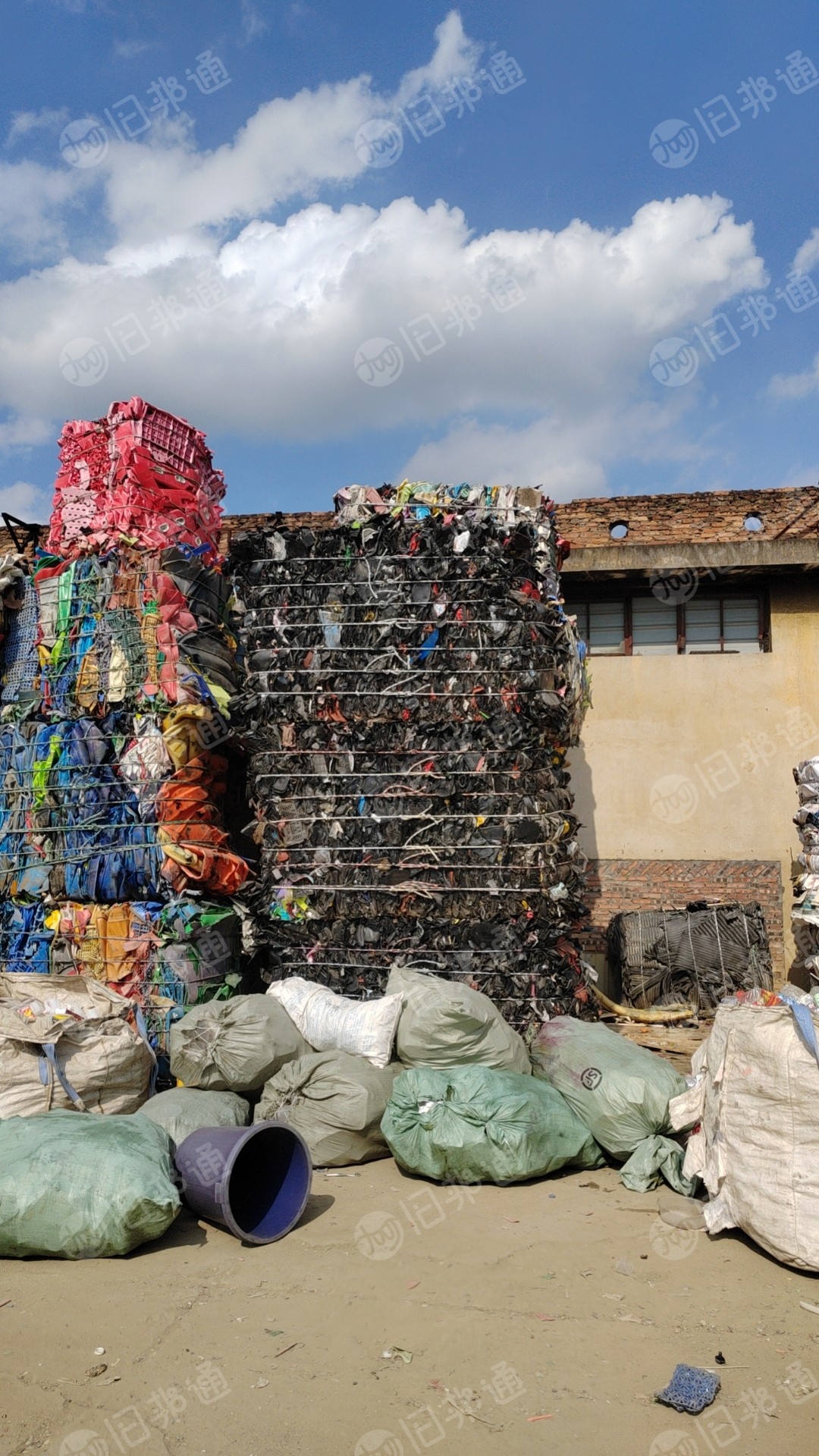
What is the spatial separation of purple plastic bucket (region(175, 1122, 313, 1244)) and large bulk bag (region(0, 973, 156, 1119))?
0.79 meters

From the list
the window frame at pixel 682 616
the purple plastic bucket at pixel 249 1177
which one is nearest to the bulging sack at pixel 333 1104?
the purple plastic bucket at pixel 249 1177

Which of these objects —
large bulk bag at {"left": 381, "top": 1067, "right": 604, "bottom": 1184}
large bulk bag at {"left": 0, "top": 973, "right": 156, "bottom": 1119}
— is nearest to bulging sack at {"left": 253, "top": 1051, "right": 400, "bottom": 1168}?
large bulk bag at {"left": 381, "top": 1067, "right": 604, "bottom": 1184}

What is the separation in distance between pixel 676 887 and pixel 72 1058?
5.63 m

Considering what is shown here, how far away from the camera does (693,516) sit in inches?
431

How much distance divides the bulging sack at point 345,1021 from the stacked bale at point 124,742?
28.8 inches

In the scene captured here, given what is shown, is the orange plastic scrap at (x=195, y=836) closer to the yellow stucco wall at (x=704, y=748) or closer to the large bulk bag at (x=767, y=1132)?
the large bulk bag at (x=767, y=1132)

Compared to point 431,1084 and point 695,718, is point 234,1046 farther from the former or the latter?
point 695,718

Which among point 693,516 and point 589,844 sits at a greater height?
point 693,516

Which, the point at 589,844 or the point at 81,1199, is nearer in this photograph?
the point at 81,1199

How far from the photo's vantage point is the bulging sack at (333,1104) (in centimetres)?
472

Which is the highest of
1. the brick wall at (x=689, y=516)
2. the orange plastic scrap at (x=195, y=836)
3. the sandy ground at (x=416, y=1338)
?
the brick wall at (x=689, y=516)

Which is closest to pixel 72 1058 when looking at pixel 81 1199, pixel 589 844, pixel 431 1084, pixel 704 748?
pixel 81 1199

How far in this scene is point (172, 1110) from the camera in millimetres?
4711

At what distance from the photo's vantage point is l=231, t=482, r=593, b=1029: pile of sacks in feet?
19.0
